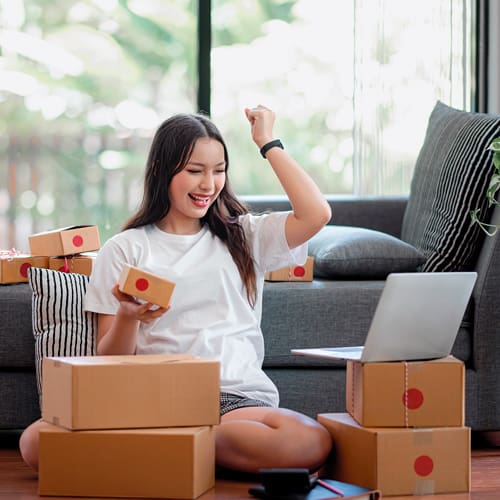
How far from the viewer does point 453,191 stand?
289 cm

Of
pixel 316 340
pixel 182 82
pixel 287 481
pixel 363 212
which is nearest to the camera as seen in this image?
pixel 287 481

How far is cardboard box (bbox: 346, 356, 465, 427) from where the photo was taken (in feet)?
7.04

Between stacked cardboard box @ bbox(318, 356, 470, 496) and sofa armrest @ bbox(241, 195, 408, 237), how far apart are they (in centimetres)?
141

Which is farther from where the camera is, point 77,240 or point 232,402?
point 77,240

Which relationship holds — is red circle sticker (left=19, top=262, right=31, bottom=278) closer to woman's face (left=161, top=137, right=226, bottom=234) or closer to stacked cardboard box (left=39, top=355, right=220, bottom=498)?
woman's face (left=161, top=137, right=226, bottom=234)

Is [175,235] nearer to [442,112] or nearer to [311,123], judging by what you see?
[442,112]

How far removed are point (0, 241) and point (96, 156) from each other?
0.52m

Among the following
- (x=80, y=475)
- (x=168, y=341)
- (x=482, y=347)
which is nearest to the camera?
(x=80, y=475)

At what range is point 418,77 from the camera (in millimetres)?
4160

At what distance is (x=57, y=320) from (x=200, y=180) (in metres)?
0.52

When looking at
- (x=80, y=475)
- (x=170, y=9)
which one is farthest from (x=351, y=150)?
(x=80, y=475)

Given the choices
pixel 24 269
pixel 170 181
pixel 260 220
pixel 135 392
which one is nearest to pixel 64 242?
pixel 24 269

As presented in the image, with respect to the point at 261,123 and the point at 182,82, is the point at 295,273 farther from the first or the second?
the point at 182,82

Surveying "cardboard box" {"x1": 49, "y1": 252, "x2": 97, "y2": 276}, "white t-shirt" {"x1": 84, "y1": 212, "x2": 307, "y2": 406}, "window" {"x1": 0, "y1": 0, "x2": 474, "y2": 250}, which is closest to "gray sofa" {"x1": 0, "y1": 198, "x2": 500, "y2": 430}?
"cardboard box" {"x1": 49, "y1": 252, "x2": 97, "y2": 276}
